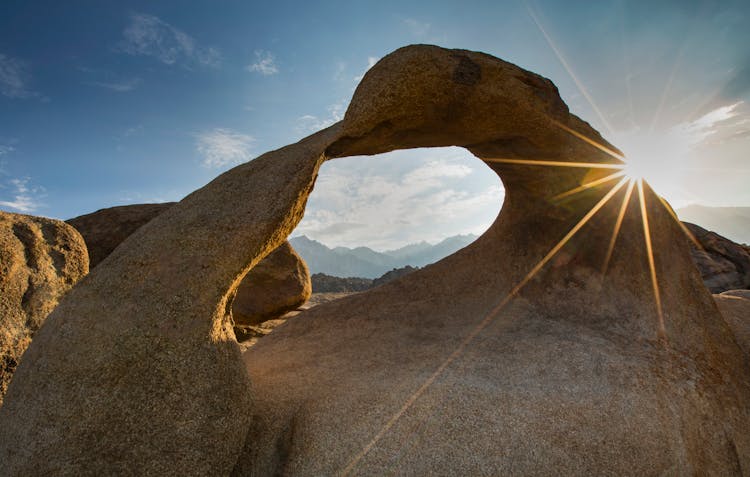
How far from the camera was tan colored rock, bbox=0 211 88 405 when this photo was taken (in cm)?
298

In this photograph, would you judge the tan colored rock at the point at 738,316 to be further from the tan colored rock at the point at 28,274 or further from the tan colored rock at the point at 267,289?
the tan colored rock at the point at 267,289

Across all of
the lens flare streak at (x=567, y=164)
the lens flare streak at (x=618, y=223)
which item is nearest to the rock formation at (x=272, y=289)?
the lens flare streak at (x=567, y=164)

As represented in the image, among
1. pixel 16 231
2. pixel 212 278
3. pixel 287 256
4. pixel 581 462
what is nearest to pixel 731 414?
pixel 581 462

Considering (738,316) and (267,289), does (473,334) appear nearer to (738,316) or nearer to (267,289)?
(738,316)

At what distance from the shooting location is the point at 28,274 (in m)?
3.17

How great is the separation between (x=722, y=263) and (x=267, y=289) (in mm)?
16270

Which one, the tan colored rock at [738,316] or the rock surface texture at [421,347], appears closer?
the rock surface texture at [421,347]

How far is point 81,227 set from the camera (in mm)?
4734

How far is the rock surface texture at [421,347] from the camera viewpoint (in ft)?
7.86

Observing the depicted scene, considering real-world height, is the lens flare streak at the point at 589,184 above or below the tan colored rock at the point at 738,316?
above

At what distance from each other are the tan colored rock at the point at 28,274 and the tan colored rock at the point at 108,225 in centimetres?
102

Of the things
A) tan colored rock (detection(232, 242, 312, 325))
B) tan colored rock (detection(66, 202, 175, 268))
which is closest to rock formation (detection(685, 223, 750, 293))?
tan colored rock (detection(232, 242, 312, 325))

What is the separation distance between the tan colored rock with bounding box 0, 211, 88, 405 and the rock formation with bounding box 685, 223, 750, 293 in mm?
17024

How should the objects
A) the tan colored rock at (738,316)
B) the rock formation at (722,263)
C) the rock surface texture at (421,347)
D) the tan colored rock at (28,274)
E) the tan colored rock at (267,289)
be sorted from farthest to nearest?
the rock formation at (722,263) < the tan colored rock at (267,289) < the tan colored rock at (738,316) < the tan colored rock at (28,274) < the rock surface texture at (421,347)
